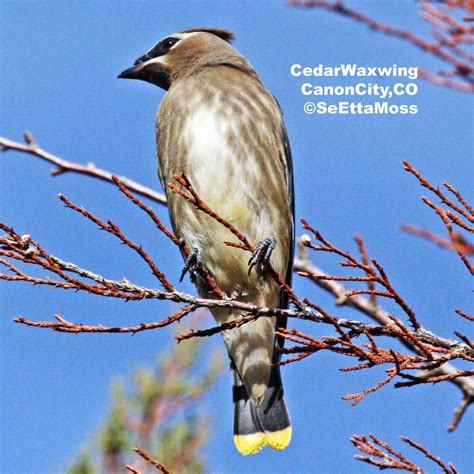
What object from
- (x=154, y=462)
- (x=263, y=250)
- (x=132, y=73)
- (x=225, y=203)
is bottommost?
(x=154, y=462)

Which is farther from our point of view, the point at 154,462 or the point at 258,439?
the point at 258,439

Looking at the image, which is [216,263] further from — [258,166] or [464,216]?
[464,216]

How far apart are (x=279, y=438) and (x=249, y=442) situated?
0.14 metres

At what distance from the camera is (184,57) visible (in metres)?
4.89

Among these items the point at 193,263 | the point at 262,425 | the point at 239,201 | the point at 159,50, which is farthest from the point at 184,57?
the point at 262,425

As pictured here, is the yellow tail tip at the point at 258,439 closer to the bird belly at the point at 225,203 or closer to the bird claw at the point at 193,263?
the bird belly at the point at 225,203

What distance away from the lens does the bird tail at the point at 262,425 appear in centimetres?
429

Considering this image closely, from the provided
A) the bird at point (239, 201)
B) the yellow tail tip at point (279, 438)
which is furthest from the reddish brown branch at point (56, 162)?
the yellow tail tip at point (279, 438)

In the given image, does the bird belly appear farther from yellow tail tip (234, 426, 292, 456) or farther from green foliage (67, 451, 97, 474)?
green foliage (67, 451, 97, 474)

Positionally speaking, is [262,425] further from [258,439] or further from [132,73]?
[132,73]

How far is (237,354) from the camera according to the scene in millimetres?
4414

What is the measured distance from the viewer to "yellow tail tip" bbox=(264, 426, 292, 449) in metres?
4.29

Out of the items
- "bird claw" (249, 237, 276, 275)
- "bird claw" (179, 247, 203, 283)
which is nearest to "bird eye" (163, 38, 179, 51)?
"bird claw" (179, 247, 203, 283)

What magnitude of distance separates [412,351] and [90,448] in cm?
292
